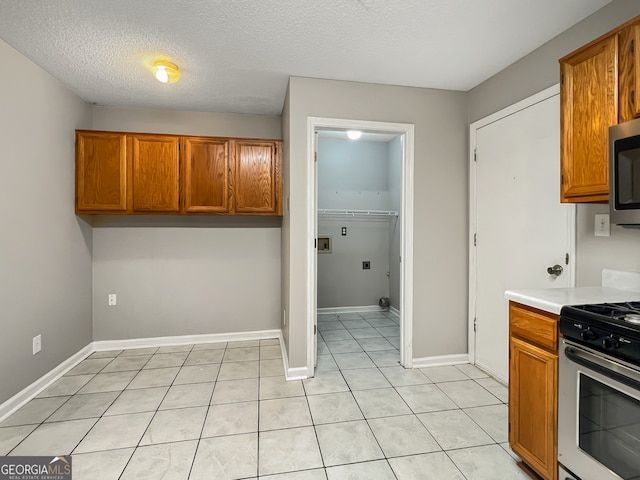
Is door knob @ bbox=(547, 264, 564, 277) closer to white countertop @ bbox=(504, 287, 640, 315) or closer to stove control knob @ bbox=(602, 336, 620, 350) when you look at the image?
white countertop @ bbox=(504, 287, 640, 315)

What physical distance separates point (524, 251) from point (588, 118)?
1.03 metres

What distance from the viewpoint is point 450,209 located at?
290 centimetres

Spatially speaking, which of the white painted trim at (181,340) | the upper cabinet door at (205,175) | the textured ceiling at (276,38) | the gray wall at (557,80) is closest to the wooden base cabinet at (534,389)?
the gray wall at (557,80)

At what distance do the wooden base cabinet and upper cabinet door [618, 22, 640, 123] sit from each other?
100cm

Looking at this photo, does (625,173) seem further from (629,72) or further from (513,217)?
(513,217)

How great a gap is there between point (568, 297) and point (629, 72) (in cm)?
106

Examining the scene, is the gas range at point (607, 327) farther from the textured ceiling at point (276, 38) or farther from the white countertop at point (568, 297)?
the textured ceiling at point (276, 38)

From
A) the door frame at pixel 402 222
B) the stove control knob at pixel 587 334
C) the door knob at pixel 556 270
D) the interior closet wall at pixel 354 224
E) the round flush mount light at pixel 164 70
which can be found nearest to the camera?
the stove control knob at pixel 587 334

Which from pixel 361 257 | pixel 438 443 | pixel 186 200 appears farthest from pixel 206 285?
pixel 438 443

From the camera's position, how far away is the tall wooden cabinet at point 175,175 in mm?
2957

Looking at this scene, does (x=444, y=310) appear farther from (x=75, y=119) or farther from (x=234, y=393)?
(x=75, y=119)

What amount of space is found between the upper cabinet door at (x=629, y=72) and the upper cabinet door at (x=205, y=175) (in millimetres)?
2912

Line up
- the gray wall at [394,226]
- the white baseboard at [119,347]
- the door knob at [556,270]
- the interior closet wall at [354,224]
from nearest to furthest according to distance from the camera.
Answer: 1. the door knob at [556,270]
2. the white baseboard at [119,347]
3. the gray wall at [394,226]
4. the interior closet wall at [354,224]

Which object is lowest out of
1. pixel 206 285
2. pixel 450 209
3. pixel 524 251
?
pixel 206 285
